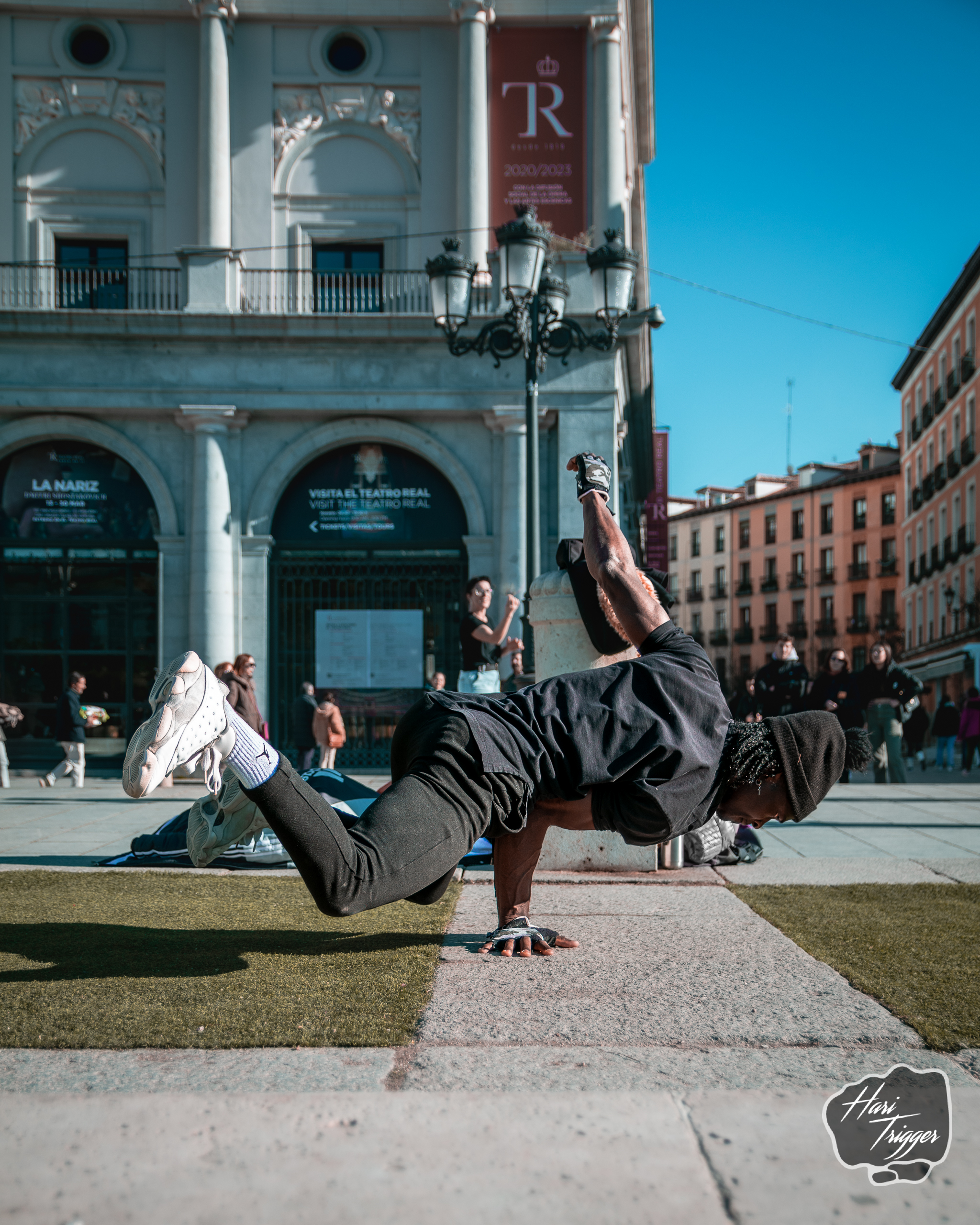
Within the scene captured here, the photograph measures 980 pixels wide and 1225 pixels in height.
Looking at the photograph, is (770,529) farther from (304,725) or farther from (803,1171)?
(803,1171)

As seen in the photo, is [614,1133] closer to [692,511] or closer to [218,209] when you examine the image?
[218,209]

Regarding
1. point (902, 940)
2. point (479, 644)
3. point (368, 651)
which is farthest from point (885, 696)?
point (902, 940)

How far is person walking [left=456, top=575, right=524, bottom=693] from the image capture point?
8.88 metres

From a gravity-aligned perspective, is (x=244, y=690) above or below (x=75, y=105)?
below

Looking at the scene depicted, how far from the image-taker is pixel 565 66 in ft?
60.0

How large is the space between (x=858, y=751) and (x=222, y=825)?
6.78 feet

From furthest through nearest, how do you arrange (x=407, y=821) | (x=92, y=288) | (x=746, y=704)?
(x=746, y=704)
(x=92, y=288)
(x=407, y=821)

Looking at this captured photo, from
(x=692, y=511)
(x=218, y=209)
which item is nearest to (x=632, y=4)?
(x=218, y=209)

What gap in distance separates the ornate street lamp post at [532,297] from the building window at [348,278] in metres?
6.21

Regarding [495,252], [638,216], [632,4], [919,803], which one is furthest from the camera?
[638,216]

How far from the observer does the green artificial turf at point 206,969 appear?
111 inches

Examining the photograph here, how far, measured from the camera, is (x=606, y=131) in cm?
1789

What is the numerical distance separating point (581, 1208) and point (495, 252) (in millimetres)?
16445

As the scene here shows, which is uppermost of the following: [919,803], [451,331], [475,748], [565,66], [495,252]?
[565,66]
